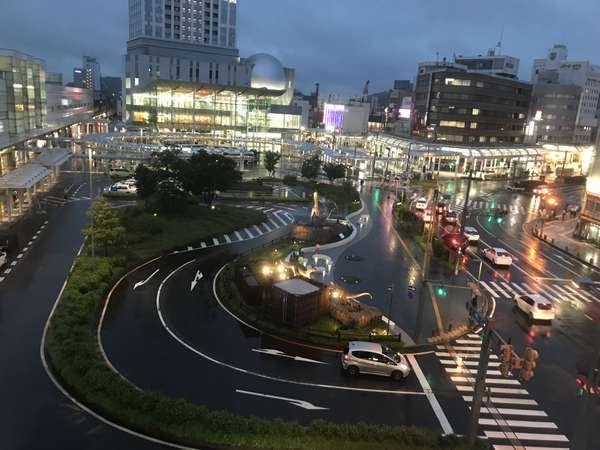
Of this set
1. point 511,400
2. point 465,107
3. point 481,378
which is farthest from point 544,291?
point 465,107

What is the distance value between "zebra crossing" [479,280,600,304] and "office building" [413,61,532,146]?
65143mm

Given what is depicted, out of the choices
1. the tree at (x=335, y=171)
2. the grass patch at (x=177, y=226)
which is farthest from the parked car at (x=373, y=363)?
the tree at (x=335, y=171)

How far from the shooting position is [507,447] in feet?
47.6

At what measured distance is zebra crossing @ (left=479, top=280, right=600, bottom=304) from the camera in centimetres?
2873

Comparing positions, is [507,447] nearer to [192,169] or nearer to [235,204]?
[192,169]

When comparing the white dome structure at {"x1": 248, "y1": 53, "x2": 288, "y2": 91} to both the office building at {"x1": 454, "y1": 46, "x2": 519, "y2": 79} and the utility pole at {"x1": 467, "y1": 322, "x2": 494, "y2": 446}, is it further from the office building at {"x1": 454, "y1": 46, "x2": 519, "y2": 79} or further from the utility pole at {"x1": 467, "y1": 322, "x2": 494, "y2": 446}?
the utility pole at {"x1": 467, "y1": 322, "x2": 494, "y2": 446}

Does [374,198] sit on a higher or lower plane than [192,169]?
lower

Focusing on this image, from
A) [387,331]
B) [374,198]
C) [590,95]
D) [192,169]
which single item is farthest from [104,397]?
[590,95]

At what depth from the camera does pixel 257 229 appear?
132ft

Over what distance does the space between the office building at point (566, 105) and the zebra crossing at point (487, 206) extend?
57.2 metres

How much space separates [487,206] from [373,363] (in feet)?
157

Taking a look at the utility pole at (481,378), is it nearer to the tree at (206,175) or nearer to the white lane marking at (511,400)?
the white lane marking at (511,400)

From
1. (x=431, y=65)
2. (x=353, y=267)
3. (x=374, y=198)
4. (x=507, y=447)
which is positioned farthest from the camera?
(x=431, y=65)

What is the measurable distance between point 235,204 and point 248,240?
14.3 m
